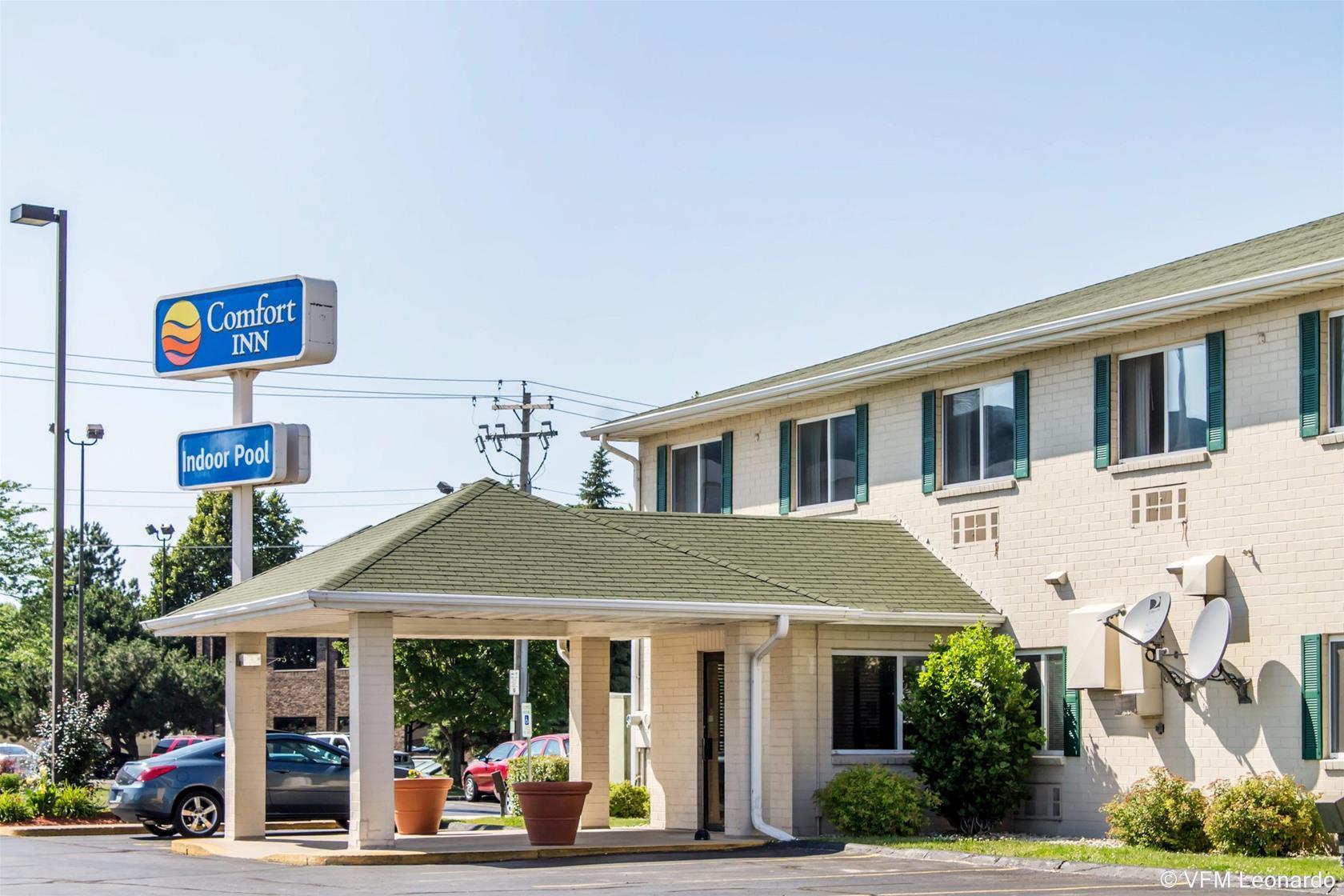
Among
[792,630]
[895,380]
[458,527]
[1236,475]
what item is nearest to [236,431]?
[458,527]

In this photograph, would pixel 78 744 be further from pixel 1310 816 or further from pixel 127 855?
pixel 1310 816

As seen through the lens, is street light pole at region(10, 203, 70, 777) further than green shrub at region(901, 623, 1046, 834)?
Yes

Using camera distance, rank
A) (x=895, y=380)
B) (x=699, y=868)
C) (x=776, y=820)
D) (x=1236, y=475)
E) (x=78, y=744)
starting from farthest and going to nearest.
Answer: (x=78, y=744) → (x=895, y=380) → (x=776, y=820) → (x=1236, y=475) → (x=699, y=868)

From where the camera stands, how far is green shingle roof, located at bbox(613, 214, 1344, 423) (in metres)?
19.8

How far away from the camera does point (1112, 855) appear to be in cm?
1717

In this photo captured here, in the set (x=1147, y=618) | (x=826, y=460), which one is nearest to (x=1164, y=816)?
(x=1147, y=618)

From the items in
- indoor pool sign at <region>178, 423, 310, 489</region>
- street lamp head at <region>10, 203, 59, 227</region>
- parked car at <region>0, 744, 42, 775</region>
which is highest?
street lamp head at <region>10, 203, 59, 227</region>

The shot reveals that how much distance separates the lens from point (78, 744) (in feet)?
88.5

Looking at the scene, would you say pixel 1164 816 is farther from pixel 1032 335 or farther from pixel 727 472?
pixel 727 472

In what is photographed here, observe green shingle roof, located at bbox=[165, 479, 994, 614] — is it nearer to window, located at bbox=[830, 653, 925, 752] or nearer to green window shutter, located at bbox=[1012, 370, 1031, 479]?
window, located at bbox=[830, 653, 925, 752]

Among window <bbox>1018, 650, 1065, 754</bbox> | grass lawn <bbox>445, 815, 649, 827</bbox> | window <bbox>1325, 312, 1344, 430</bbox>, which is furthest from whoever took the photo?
grass lawn <bbox>445, 815, 649, 827</bbox>

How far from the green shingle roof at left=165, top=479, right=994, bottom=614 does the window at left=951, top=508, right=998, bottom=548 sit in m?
0.50

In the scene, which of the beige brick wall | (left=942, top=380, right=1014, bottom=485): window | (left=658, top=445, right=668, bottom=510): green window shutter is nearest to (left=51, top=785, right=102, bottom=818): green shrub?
the beige brick wall

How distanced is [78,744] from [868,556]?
13.0 m
